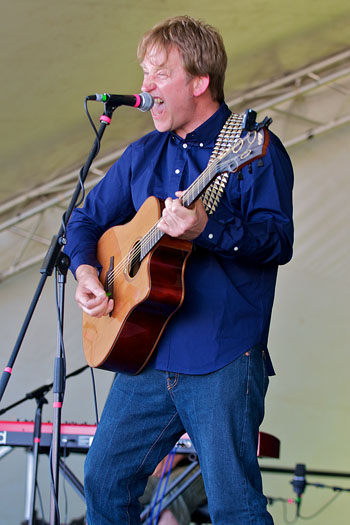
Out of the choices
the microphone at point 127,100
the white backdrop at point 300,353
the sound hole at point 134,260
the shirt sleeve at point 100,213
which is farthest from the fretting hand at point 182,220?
the white backdrop at point 300,353

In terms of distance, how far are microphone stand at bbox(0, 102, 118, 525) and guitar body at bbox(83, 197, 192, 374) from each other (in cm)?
14

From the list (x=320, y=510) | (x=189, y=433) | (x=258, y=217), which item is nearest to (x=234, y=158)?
(x=258, y=217)

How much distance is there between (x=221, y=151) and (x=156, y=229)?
32cm

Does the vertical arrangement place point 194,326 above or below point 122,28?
below

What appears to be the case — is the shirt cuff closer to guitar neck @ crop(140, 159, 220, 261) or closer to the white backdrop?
guitar neck @ crop(140, 159, 220, 261)

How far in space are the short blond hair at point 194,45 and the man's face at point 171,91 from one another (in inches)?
1.0

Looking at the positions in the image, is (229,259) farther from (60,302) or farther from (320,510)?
(320,510)

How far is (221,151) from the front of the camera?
198cm

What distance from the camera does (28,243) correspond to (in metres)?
5.35

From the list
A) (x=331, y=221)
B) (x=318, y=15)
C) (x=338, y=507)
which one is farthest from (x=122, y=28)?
(x=338, y=507)

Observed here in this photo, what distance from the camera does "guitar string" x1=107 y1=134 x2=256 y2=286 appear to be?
1.71 metres

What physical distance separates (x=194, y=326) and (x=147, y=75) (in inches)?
33.8

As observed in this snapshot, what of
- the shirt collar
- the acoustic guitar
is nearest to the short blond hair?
the shirt collar

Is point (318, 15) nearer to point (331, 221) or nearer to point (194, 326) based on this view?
point (331, 221)
